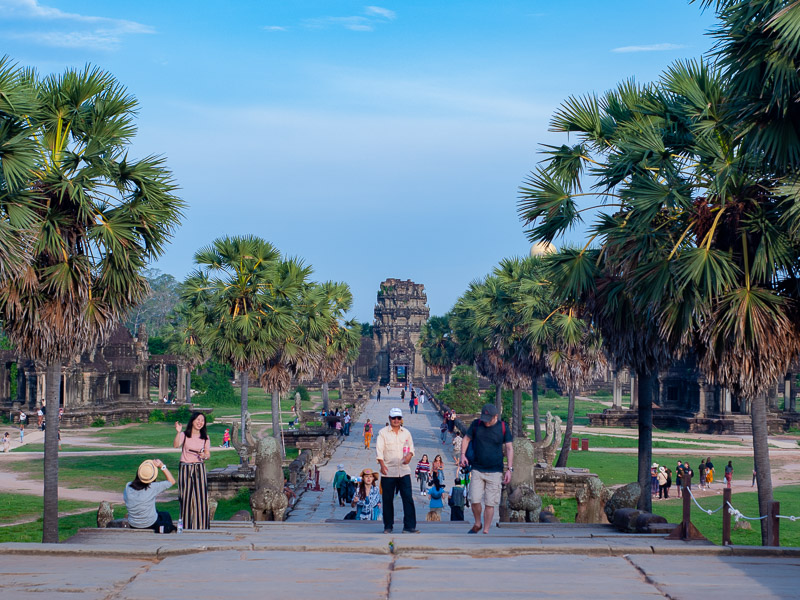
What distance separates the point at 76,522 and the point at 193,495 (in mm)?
11769

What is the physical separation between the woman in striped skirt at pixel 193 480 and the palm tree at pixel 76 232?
430 centimetres

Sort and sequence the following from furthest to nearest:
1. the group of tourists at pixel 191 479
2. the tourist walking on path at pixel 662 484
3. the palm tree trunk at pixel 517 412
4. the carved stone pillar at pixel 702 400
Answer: the carved stone pillar at pixel 702 400 < the palm tree trunk at pixel 517 412 < the tourist walking on path at pixel 662 484 < the group of tourists at pixel 191 479

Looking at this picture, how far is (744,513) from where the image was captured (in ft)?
76.5

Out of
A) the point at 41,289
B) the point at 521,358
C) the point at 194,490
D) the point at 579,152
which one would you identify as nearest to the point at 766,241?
the point at 579,152

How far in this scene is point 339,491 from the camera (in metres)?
22.8

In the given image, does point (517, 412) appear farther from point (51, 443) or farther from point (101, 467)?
point (51, 443)

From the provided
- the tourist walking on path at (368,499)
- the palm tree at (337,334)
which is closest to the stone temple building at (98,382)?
the palm tree at (337,334)

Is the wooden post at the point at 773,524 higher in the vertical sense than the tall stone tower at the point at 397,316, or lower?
lower

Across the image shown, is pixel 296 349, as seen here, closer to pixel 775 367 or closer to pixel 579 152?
pixel 579 152

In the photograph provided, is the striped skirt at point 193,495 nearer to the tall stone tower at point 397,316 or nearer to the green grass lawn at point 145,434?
the green grass lawn at point 145,434

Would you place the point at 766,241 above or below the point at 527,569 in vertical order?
above

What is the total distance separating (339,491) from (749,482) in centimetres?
1572

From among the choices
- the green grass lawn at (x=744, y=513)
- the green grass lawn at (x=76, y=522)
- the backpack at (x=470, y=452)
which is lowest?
the green grass lawn at (x=744, y=513)

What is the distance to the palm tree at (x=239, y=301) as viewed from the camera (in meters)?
28.6
